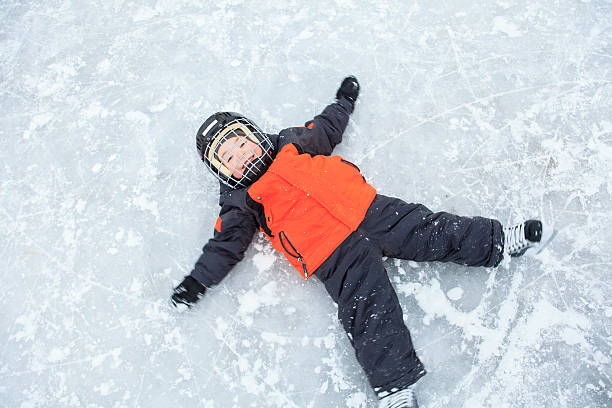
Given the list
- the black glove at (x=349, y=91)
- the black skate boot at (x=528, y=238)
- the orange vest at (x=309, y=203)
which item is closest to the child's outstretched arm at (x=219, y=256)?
the orange vest at (x=309, y=203)

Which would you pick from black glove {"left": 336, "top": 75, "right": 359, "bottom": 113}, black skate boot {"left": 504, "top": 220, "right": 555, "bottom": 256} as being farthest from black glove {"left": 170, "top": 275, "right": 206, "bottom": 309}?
black skate boot {"left": 504, "top": 220, "right": 555, "bottom": 256}

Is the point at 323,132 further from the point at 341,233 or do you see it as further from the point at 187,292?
the point at 187,292

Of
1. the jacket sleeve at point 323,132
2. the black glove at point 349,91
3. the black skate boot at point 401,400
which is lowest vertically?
the black skate boot at point 401,400

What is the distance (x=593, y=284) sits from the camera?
4.99 feet

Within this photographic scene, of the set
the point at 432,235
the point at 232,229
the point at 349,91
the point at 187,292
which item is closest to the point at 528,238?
the point at 432,235

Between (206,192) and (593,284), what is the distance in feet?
5.27

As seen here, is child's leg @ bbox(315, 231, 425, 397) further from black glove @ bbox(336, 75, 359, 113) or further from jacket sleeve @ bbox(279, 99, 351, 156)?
black glove @ bbox(336, 75, 359, 113)

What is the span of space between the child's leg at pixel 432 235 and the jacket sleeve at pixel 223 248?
1.55 ft

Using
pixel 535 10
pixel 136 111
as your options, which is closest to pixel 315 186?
pixel 136 111

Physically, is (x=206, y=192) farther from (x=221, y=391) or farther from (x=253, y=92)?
(x=221, y=391)

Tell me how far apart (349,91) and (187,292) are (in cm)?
113

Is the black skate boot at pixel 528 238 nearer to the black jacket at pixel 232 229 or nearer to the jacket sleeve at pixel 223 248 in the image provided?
the black jacket at pixel 232 229

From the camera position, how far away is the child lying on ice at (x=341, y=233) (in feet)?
4.51

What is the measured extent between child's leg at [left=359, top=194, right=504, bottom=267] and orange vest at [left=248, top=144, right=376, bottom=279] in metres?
0.08
